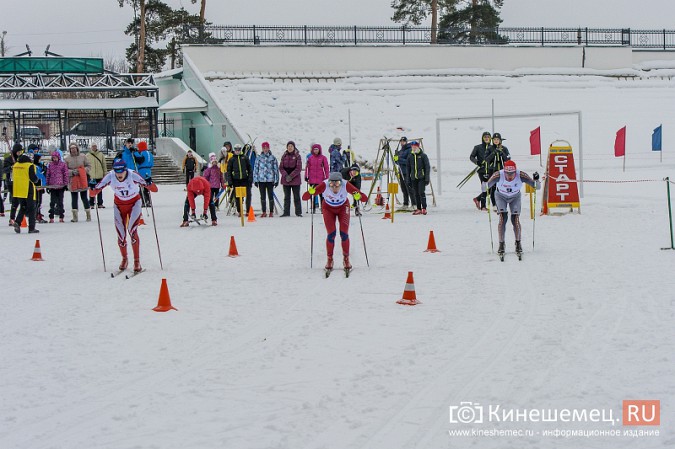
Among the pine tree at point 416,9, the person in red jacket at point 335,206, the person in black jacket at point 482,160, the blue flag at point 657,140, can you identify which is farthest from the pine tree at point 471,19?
the person in red jacket at point 335,206

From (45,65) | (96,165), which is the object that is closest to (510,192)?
(96,165)

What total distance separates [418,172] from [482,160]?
1.51m

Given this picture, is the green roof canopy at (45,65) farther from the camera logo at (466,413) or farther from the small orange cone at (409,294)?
the camera logo at (466,413)

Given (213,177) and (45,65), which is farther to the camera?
(45,65)

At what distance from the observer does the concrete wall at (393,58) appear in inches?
1833

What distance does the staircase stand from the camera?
37.0 meters

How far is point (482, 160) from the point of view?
20.8 m

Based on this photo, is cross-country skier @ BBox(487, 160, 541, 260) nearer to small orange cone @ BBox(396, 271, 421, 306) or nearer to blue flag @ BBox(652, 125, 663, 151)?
small orange cone @ BBox(396, 271, 421, 306)

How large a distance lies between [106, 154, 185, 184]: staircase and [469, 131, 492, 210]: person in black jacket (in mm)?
18085

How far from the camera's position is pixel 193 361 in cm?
761

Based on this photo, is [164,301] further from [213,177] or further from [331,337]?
[213,177]

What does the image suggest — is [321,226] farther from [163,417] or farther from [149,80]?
[149,80]

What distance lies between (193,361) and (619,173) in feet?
87.6

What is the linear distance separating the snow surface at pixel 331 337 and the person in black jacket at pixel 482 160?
1.75 m
